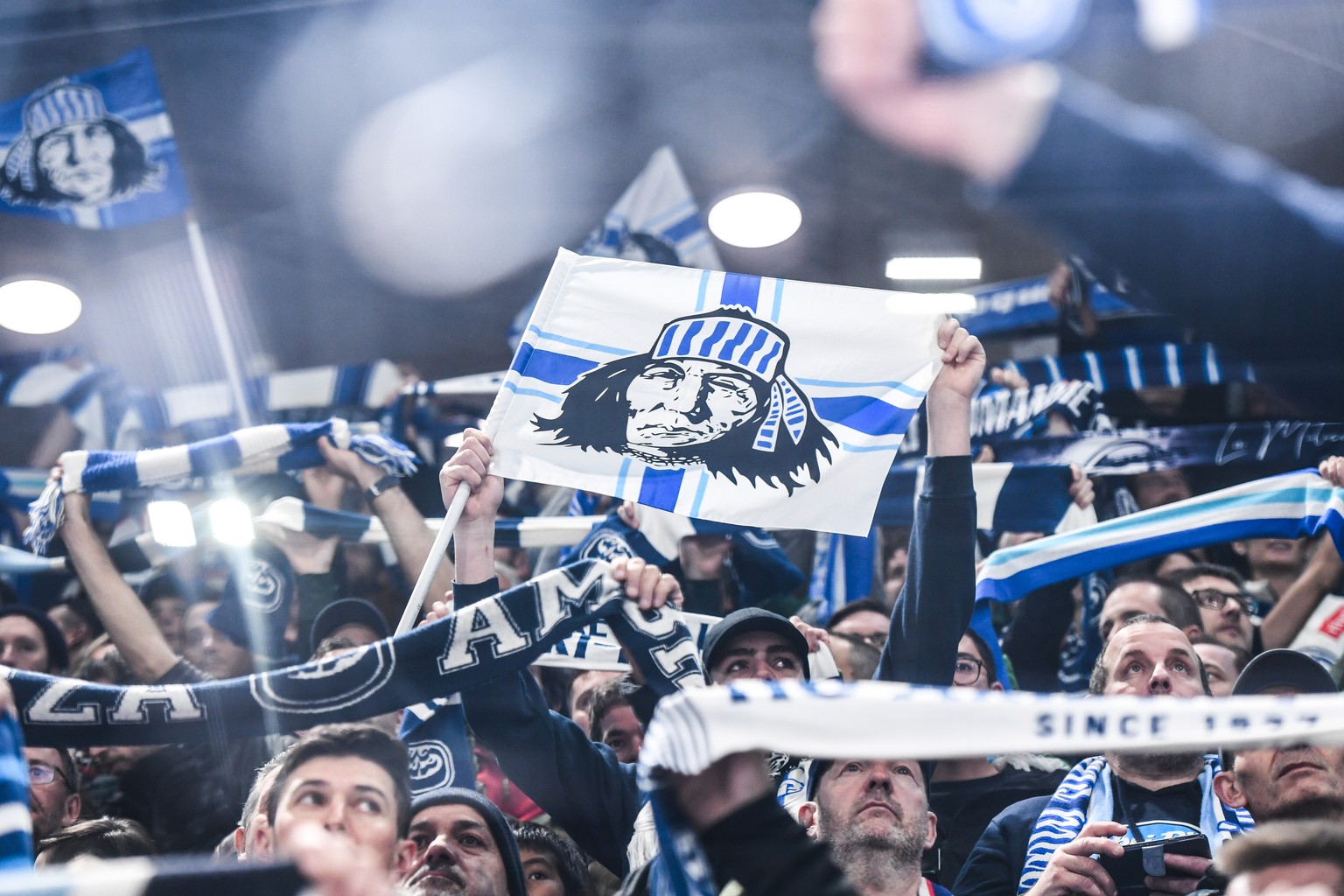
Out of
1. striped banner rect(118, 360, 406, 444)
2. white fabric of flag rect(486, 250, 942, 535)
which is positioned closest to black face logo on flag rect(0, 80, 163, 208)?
striped banner rect(118, 360, 406, 444)

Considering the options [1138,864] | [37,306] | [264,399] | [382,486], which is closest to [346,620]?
[382,486]

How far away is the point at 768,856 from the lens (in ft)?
5.30

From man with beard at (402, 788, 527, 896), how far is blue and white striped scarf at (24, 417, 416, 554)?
4.66 ft

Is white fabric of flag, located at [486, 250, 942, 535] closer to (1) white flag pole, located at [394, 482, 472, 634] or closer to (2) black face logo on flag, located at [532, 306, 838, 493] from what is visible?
Result: (2) black face logo on flag, located at [532, 306, 838, 493]

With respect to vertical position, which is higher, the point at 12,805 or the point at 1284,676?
the point at 1284,676

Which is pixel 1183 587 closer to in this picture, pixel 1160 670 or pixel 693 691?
pixel 1160 670

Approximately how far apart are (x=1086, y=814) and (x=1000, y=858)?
0.22 meters

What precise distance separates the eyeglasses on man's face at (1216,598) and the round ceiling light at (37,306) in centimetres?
692

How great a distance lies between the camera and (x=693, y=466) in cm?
313

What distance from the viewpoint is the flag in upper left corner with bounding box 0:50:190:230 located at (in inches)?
232

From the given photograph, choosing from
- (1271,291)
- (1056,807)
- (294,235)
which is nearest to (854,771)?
(1056,807)

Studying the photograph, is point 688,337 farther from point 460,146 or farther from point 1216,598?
point 460,146

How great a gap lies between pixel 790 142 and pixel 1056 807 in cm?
500

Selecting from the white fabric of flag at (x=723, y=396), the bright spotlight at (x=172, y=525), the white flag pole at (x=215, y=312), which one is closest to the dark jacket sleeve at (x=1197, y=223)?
the white fabric of flag at (x=723, y=396)
